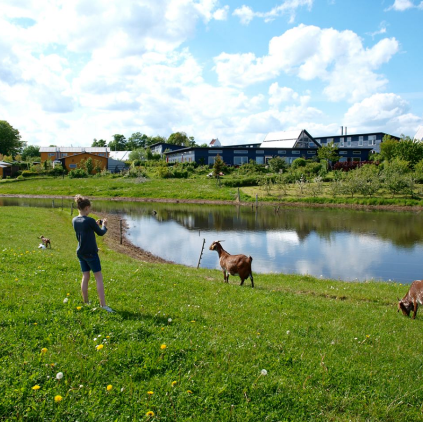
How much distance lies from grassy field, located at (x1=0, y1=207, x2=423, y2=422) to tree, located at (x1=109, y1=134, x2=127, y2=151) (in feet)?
533

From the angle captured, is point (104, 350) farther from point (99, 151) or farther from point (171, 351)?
point (99, 151)

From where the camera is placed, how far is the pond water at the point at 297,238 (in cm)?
2344

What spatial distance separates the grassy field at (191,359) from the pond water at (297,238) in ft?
43.1

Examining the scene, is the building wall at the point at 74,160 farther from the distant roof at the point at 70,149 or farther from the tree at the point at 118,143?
the tree at the point at 118,143

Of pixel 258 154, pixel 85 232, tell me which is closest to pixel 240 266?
pixel 85 232

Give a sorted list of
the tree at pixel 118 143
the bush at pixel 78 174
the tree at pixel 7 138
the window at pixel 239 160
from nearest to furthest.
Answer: the bush at pixel 78 174 < the window at pixel 239 160 < the tree at pixel 7 138 < the tree at pixel 118 143

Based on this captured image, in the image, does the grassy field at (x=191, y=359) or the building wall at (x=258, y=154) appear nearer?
the grassy field at (x=191, y=359)

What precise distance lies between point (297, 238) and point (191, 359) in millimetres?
28576

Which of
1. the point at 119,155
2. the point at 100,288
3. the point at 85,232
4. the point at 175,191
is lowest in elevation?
the point at 100,288

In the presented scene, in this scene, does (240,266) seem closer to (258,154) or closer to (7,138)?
(258,154)

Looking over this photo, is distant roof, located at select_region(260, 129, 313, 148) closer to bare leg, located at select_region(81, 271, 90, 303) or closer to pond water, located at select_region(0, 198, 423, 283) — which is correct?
pond water, located at select_region(0, 198, 423, 283)

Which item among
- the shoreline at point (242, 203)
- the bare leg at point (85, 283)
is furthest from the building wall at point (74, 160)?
the bare leg at point (85, 283)

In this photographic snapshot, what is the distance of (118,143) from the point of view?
168m

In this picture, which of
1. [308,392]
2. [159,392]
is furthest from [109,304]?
[308,392]
